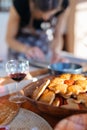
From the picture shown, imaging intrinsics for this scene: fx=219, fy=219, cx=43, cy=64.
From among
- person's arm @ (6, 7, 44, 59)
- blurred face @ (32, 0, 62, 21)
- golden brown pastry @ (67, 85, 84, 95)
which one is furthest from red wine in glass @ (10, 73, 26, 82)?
blurred face @ (32, 0, 62, 21)

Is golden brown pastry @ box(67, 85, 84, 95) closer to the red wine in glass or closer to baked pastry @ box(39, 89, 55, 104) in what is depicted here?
baked pastry @ box(39, 89, 55, 104)

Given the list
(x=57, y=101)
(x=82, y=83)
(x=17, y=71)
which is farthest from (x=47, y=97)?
(x=17, y=71)

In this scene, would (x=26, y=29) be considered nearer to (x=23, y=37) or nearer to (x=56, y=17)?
(x=23, y=37)

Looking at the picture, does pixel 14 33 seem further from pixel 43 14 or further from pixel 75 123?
pixel 75 123

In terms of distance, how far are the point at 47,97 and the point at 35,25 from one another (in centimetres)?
126

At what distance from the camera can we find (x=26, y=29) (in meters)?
1.81

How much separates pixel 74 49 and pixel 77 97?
224 centimetres

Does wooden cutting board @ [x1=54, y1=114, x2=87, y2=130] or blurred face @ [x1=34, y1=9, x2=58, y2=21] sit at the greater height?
blurred face @ [x1=34, y1=9, x2=58, y2=21]

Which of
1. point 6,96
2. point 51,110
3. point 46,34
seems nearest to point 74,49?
point 46,34

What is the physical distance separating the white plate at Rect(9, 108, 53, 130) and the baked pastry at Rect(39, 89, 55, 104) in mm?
47

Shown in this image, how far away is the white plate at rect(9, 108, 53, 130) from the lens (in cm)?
55

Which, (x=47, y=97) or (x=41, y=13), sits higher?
(x=41, y=13)

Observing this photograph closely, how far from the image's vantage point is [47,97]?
2.00 ft

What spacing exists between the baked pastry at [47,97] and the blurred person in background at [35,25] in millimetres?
1100
